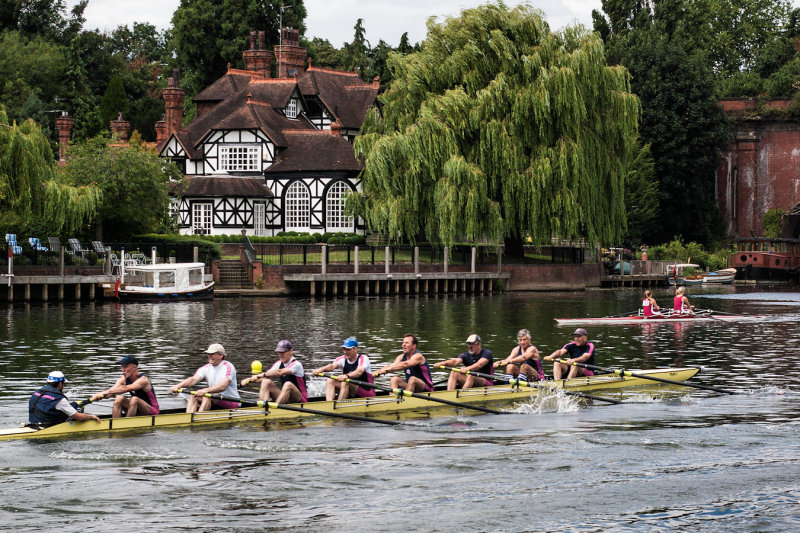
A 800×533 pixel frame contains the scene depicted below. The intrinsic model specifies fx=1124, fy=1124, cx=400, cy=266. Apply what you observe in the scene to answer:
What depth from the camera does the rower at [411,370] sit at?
23.2 metres

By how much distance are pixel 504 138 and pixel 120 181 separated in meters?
20.2

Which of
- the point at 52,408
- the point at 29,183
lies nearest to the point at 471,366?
the point at 52,408

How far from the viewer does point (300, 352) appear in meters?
33.1

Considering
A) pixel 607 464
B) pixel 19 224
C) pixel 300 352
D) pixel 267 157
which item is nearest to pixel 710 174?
pixel 267 157

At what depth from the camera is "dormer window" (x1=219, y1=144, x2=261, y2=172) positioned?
241 ft

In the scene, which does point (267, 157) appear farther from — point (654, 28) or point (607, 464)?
point (607, 464)

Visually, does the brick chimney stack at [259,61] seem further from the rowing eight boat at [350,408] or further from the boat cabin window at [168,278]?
the rowing eight boat at [350,408]

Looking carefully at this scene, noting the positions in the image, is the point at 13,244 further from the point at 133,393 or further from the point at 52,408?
the point at 52,408

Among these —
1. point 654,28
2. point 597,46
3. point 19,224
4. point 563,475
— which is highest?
point 654,28

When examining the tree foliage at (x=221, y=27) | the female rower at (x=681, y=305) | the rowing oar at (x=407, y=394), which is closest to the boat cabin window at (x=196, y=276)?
the female rower at (x=681, y=305)

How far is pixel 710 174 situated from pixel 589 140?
28202 millimetres

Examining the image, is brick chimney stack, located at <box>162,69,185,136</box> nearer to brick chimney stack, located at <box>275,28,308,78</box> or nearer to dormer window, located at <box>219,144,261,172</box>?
dormer window, located at <box>219,144,261,172</box>

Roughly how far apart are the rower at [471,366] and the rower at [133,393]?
6.45 meters

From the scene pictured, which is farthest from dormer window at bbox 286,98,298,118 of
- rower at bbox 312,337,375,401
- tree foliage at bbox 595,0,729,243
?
rower at bbox 312,337,375,401
